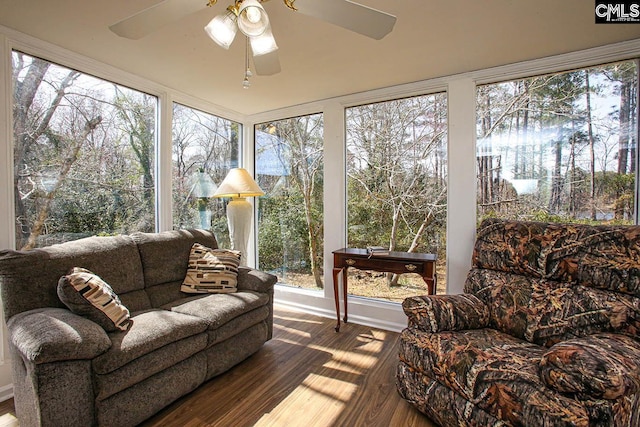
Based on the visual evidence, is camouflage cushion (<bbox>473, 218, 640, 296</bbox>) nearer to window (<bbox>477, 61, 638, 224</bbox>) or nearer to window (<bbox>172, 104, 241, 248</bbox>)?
window (<bbox>477, 61, 638, 224</bbox>)

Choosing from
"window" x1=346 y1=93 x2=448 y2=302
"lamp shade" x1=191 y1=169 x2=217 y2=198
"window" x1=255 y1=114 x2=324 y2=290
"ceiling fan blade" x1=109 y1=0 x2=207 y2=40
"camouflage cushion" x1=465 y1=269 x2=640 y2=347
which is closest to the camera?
"ceiling fan blade" x1=109 y1=0 x2=207 y2=40

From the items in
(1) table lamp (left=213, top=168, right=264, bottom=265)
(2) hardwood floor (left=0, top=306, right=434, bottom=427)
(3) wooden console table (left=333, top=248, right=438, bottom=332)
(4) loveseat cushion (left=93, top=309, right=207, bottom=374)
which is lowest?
(2) hardwood floor (left=0, top=306, right=434, bottom=427)

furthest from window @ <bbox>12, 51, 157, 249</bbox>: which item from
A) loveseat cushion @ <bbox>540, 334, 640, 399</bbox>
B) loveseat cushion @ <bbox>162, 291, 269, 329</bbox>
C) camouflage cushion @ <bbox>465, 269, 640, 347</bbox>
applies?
loveseat cushion @ <bbox>540, 334, 640, 399</bbox>

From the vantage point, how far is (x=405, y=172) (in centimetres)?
314

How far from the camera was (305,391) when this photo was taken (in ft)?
6.61

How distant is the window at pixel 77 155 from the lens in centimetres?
218

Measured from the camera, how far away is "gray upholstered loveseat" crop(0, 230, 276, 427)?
141cm

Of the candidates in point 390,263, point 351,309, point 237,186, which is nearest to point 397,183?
point 390,263

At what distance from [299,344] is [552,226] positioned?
2221 mm

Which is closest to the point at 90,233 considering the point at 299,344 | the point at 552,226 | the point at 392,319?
the point at 299,344

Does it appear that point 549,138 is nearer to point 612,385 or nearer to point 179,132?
point 612,385

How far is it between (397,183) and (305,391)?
2156 mm

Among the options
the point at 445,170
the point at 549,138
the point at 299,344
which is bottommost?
the point at 299,344

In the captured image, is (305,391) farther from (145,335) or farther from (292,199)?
(292,199)
